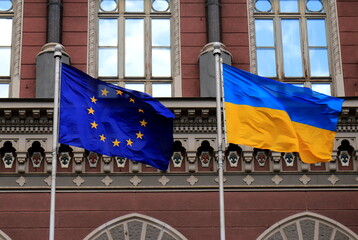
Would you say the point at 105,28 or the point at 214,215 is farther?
the point at 105,28

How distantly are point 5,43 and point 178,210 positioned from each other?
6.72 m

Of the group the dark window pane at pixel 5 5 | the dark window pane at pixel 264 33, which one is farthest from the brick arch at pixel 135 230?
the dark window pane at pixel 5 5

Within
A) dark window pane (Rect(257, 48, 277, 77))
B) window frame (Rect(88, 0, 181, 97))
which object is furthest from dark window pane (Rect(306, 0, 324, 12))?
window frame (Rect(88, 0, 181, 97))

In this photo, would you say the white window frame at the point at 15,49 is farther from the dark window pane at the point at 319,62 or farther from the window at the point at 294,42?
the dark window pane at the point at 319,62

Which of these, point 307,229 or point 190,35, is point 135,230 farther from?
point 190,35

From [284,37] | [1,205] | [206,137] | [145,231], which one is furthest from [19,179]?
[284,37]

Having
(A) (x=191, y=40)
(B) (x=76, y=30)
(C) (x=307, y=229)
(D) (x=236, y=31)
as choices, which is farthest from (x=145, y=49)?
(C) (x=307, y=229)

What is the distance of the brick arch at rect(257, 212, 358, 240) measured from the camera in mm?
22031

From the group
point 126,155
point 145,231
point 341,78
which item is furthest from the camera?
point 341,78

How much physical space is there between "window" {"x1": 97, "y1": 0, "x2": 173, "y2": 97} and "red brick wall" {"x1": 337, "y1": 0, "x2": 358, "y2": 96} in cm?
466

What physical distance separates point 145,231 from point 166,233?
0.51 meters

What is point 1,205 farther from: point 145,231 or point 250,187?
point 250,187

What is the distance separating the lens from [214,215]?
2211 centimetres

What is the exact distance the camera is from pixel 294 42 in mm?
Result: 24828
